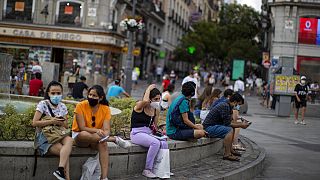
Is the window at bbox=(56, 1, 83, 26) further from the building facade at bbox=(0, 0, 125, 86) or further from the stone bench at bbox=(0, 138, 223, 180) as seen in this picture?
the stone bench at bbox=(0, 138, 223, 180)

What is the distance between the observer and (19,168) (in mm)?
6086

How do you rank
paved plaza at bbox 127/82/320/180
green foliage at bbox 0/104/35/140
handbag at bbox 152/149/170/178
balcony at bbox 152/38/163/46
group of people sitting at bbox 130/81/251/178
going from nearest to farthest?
green foliage at bbox 0/104/35/140
handbag at bbox 152/149/170/178
group of people sitting at bbox 130/81/251/178
paved plaza at bbox 127/82/320/180
balcony at bbox 152/38/163/46

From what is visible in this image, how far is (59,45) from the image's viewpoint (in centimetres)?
3638

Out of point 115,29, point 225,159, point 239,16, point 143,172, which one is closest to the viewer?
point 143,172

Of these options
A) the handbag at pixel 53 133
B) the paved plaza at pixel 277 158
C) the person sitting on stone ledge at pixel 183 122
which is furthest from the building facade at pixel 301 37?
the handbag at pixel 53 133

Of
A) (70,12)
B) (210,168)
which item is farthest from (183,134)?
(70,12)

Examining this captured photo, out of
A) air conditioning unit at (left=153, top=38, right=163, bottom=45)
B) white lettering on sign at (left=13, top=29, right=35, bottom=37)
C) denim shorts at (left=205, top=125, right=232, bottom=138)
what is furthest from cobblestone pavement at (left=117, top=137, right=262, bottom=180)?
air conditioning unit at (left=153, top=38, right=163, bottom=45)

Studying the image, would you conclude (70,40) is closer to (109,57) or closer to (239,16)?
(109,57)

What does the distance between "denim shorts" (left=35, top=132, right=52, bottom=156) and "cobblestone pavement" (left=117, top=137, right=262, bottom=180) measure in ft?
4.52

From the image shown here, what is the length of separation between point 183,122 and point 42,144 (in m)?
2.78

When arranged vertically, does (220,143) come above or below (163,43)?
below

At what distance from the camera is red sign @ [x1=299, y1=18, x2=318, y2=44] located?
36344mm

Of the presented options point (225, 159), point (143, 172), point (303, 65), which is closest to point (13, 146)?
point (143, 172)

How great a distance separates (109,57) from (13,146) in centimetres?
3200
